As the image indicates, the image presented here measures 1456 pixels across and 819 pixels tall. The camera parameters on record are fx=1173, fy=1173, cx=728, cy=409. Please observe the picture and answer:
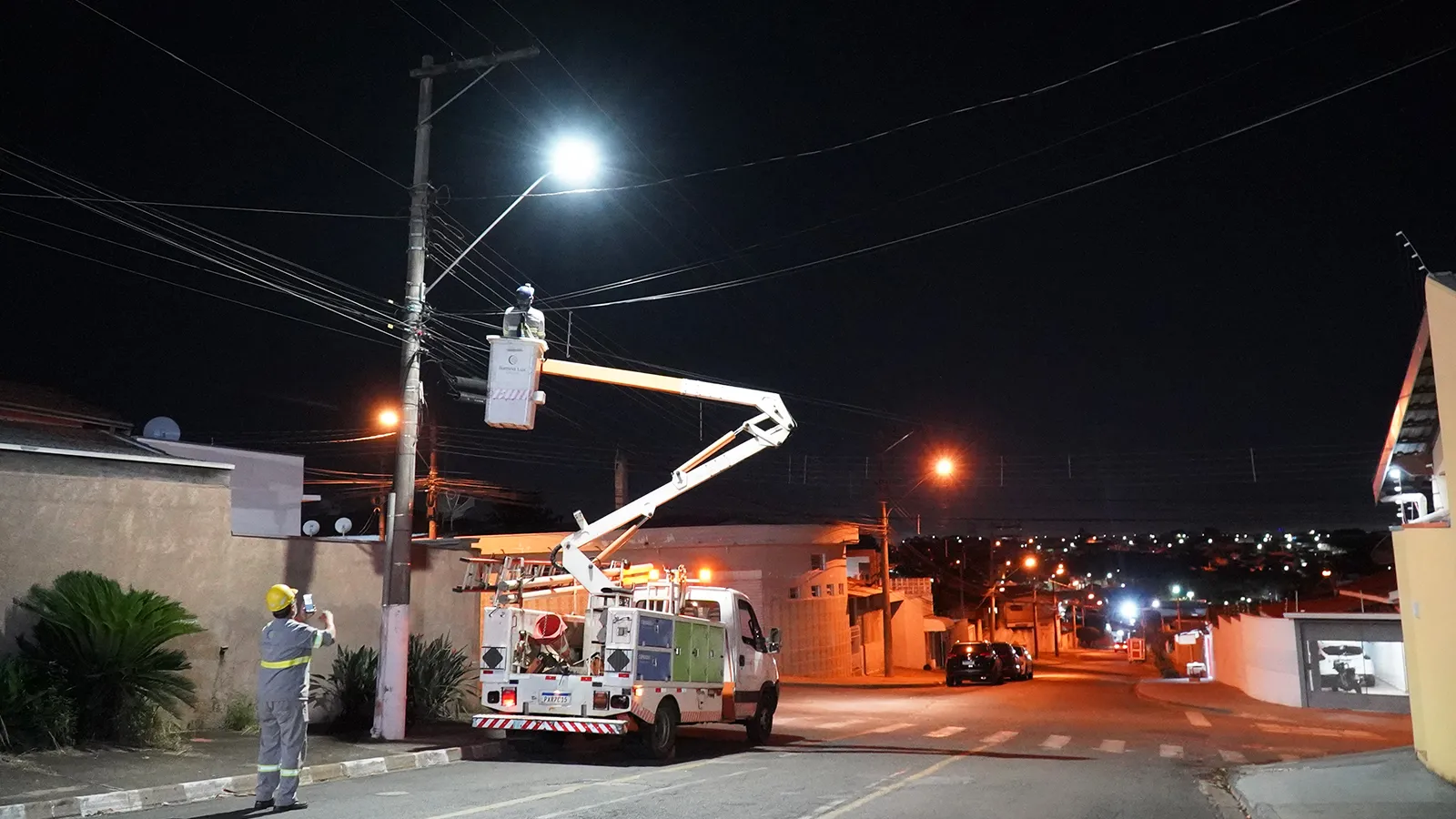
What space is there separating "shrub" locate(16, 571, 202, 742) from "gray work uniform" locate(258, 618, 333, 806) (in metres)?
3.93

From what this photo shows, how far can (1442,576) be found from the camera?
12578 mm

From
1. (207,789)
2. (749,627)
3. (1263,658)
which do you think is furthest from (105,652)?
(1263,658)

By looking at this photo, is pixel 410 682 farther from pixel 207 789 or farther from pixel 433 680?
pixel 207 789

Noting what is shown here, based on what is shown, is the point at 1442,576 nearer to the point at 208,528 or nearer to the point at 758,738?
the point at 758,738

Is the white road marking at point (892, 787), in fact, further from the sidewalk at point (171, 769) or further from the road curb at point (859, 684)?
the road curb at point (859, 684)

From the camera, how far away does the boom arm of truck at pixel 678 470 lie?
1589 cm

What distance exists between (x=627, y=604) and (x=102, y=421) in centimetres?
1009

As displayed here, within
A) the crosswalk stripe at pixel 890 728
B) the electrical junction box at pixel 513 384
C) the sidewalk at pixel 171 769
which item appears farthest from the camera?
the crosswalk stripe at pixel 890 728

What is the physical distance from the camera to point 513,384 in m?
14.5

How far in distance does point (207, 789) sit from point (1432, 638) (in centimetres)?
1311

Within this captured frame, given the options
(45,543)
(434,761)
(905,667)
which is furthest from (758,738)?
(905,667)

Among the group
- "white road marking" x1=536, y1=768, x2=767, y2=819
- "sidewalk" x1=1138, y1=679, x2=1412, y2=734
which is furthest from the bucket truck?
"sidewalk" x1=1138, y1=679, x2=1412, y2=734

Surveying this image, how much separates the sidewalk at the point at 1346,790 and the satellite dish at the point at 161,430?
21.9 m

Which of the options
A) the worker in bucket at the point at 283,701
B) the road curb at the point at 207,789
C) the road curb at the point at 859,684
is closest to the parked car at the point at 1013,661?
the road curb at the point at 859,684
